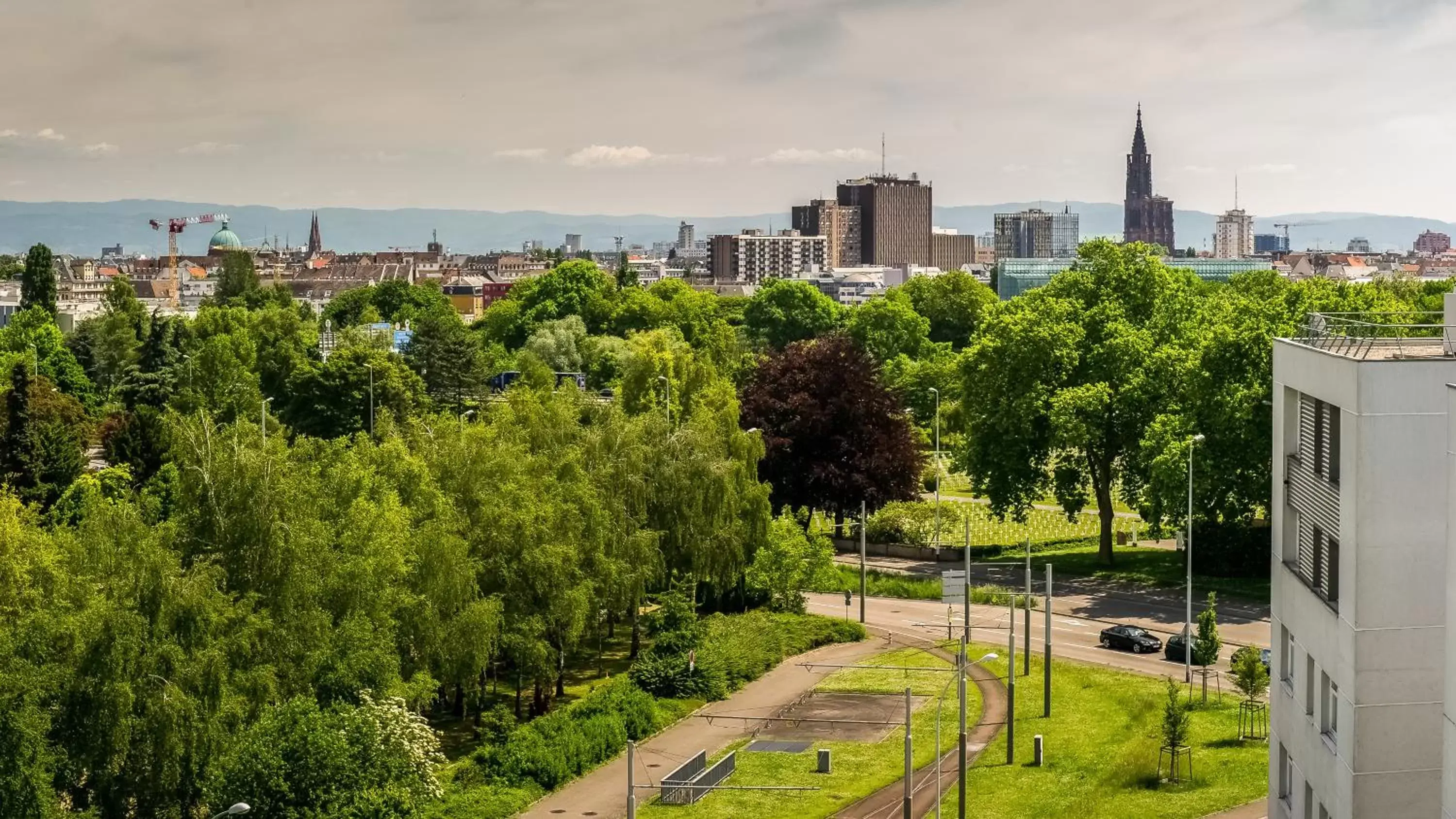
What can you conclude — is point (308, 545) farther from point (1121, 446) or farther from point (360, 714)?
point (1121, 446)

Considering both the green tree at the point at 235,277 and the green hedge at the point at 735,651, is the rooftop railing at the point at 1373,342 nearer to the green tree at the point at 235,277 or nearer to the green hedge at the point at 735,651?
the green hedge at the point at 735,651

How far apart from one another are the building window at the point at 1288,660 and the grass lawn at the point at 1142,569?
27.6 meters

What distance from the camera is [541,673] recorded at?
44.5 metres

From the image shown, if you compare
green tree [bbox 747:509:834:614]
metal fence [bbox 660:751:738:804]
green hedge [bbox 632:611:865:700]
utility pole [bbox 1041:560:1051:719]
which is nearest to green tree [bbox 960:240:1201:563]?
green tree [bbox 747:509:834:614]

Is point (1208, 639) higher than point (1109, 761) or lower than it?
higher

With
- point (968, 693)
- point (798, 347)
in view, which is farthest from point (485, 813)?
point (798, 347)

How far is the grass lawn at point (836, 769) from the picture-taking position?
38438 millimetres

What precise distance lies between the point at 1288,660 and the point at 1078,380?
34.6 meters

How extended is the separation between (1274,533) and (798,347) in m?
42.8

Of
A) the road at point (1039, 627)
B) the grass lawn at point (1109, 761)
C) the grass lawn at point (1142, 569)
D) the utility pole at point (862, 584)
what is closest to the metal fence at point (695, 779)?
the grass lawn at point (1109, 761)

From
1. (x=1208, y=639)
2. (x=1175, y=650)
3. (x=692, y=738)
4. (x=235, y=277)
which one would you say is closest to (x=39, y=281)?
(x=235, y=277)

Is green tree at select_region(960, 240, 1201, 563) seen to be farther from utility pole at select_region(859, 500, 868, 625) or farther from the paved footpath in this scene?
the paved footpath

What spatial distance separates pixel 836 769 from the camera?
41.6 meters

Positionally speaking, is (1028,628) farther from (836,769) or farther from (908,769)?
(908,769)
